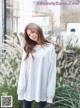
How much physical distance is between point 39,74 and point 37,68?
0.09m

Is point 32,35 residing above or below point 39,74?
above

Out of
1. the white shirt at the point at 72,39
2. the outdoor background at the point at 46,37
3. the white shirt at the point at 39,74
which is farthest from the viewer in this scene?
the white shirt at the point at 72,39

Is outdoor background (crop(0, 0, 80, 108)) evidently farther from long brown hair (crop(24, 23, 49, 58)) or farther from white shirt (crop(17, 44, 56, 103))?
long brown hair (crop(24, 23, 49, 58))

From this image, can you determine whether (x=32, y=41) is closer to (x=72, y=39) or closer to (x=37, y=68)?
(x=37, y=68)

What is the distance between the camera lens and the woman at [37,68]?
5.10 m

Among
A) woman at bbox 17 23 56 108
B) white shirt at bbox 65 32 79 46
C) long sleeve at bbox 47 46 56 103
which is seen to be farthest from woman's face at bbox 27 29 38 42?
white shirt at bbox 65 32 79 46

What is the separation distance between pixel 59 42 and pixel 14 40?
3.88 ft

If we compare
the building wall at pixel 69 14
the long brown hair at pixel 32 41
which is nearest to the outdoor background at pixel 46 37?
the building wall at pixel 69 14

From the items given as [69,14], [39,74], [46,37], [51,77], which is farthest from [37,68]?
[69,14]

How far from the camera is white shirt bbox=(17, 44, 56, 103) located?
509 centimetres

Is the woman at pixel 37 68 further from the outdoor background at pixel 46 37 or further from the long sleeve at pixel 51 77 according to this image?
the outdoor background at pixel 46 37

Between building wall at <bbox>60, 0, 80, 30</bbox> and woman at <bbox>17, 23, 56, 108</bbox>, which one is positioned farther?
building wall at <bbox>60, 0, 80, 30</bbox>

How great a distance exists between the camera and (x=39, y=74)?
5.09 meters

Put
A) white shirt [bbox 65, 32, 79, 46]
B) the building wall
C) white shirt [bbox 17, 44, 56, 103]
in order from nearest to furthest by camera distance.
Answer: white shirt [bbox 17, 44, 56, 103] < white shirt [bbox 65, 32, 79, 46] < the building wall
